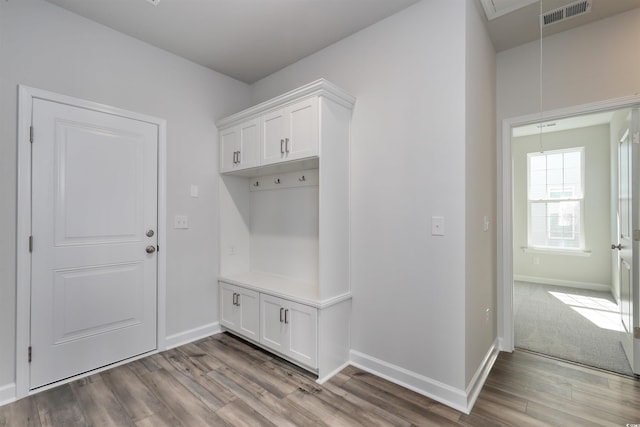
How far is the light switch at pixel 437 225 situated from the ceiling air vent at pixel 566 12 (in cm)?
179

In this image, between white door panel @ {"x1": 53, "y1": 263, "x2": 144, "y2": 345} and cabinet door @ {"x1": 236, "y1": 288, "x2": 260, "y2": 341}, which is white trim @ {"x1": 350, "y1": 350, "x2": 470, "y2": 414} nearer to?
cabinet door @ {"x1": 236, "y1": 288, "x2": 260, "y2": 341}

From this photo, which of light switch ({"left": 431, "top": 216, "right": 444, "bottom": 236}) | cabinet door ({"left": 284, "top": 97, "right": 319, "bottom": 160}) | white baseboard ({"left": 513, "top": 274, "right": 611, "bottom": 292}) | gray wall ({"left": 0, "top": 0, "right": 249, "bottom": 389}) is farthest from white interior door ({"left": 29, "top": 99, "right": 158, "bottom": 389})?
white baseboard ({"left": 513, "top": 274, "right": 611, "bottom": 292})

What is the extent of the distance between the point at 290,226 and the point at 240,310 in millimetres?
962

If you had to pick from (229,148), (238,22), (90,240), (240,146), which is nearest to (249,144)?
(240,146)

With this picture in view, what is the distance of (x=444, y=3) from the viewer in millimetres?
2004

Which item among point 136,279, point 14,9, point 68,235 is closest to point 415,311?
point 136,279

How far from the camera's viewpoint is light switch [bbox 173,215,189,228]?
280 centimetres

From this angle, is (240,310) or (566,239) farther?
(566,239)

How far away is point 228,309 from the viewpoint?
9.86 ft

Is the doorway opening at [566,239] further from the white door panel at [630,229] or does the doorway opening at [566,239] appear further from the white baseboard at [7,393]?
the white baseboard at [7,393]

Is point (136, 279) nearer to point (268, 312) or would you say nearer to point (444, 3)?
point (268, 312)

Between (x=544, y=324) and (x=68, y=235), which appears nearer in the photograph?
(x=68, y=235)

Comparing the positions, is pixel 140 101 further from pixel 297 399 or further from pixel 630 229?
pixel 630 229

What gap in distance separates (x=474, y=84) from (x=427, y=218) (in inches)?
40.6
